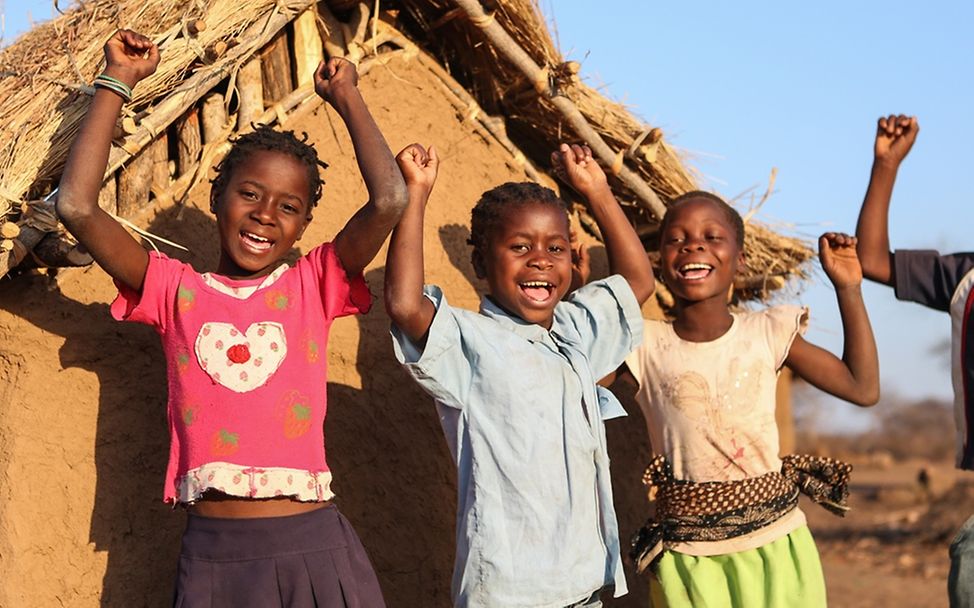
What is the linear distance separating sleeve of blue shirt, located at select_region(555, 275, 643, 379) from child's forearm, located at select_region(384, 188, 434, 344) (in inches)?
21.4

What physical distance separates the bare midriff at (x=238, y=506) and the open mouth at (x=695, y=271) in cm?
147

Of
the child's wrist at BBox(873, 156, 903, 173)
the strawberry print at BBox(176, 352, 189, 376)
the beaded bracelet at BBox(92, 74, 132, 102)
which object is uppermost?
the child's wrist at BBox(873, 156, 903, 173)

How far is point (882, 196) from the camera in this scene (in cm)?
357

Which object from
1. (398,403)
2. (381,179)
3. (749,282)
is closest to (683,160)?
(749,282)

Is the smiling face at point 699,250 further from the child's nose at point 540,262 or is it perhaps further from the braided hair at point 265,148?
the braided hair at point 265,148

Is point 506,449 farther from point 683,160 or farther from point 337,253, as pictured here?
point 683,160

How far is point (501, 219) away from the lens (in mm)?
3150

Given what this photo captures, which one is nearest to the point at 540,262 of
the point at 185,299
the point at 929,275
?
the point at 185,299

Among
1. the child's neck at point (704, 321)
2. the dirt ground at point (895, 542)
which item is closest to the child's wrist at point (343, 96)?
the child's neck at point (704, 321)

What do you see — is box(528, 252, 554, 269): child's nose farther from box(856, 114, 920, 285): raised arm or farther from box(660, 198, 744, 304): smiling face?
box(856, 114, 920, 285): raised arm

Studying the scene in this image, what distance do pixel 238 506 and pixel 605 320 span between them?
1188 mm

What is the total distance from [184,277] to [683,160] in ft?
6.91

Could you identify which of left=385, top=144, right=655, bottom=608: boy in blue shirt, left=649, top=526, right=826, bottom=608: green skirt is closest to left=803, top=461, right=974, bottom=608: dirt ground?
left=649, top=526, right=826, bottom=608: green skirt

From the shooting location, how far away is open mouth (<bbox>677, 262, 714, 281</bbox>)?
340cm
